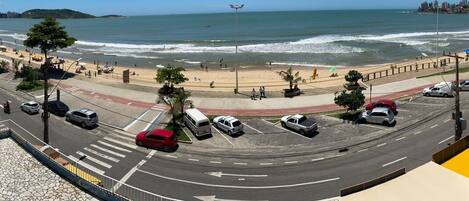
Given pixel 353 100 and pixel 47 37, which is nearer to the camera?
pixel 353 100

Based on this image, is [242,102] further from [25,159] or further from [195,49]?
[195,49]

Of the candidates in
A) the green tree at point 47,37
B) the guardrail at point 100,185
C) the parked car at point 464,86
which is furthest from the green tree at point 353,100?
the green tree at point 47,37

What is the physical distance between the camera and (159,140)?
106ft

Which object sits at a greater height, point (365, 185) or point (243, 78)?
point (243, 78)

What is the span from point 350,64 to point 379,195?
67.7 meters

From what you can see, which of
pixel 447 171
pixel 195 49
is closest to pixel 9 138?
pixel 447 171

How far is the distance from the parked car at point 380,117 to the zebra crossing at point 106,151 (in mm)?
18415

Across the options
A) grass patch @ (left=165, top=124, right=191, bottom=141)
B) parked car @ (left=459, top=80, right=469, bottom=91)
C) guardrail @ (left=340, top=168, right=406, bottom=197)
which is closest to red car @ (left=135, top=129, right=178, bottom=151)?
grass patch @ (left=165, top=124, right=191, bottom=141)

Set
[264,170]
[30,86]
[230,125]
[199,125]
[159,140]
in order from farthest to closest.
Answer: [30,86]
[230,125]
[199,125]
[159,140]
[264,170]

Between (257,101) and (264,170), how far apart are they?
62.0 ft

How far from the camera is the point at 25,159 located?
89.2 feet

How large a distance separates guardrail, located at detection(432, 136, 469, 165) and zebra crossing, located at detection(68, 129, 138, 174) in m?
18.6

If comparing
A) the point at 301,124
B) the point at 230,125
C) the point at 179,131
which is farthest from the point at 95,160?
the point at 301,124

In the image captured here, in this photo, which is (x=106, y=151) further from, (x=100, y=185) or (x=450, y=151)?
(x=450, y=151)
